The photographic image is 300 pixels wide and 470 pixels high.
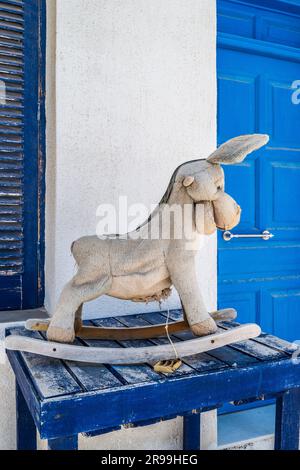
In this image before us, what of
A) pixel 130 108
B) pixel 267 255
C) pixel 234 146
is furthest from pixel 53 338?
pixel 267 255

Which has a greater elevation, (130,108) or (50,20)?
(50,20)

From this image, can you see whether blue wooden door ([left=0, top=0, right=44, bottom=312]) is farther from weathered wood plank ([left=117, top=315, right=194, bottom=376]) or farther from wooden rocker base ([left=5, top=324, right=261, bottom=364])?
wooden rocker base ([left=5, top=324, right=261, bottom=364])

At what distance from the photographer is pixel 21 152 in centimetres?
147

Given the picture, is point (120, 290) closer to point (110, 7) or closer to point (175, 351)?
point (175, 351)

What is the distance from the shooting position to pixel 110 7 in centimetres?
150

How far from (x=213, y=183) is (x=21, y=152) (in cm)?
78

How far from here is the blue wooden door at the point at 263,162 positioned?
6.30ft

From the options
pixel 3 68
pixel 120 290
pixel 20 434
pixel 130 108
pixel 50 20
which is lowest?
pixel 20 434

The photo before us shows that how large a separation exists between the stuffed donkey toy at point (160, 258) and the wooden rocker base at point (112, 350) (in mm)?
41

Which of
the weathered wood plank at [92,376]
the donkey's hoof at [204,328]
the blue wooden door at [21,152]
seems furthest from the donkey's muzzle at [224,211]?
the blue wooden door at [21,152]

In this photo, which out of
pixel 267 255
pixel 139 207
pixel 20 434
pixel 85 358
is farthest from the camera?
pixel 267 255

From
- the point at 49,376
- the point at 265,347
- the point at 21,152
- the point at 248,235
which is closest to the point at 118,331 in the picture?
the point at 49,376

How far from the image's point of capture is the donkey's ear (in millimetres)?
995
